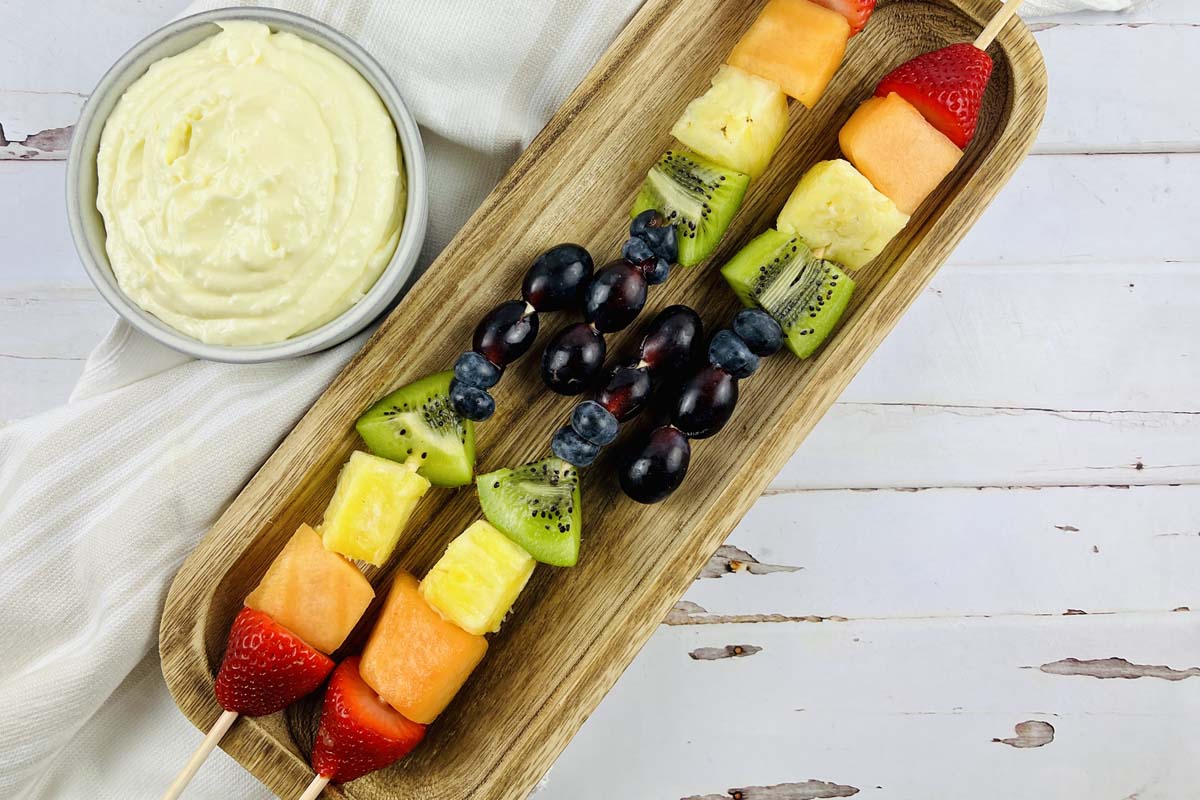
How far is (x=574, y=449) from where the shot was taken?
179 cm

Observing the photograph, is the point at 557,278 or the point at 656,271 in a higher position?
the point at 656,271

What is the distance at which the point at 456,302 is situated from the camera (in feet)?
6.14

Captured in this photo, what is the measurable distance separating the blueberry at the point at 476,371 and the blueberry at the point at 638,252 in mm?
334

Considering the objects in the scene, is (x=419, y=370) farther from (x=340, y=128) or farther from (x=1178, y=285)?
(x=1178, y=285)

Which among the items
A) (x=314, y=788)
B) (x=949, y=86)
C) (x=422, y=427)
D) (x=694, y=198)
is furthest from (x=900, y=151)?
(x=314, y=788)

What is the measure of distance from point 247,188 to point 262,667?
0.85 m

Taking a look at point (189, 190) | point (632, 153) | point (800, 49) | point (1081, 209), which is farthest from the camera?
point (1081, 209)

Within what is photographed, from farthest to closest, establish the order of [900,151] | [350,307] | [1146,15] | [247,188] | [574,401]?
[1146,15] < [574,401] < [900,151] < [350,307] < [247,188]

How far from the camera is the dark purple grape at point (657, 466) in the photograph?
1777mm

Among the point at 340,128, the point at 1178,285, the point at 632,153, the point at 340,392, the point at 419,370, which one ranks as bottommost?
the point at 340,392

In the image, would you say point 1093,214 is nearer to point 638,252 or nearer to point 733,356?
point 733,356

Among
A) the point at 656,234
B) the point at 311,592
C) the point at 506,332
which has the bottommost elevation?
the point at 311,592

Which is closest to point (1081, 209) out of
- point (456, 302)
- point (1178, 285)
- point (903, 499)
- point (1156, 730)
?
point (1178, 285)

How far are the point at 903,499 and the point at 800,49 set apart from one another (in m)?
1.09
